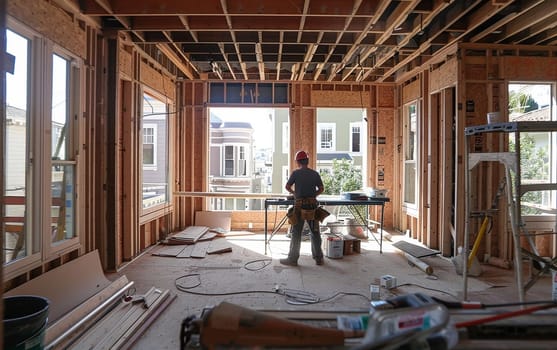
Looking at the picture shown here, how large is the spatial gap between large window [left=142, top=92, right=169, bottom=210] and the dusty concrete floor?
1.65 meters

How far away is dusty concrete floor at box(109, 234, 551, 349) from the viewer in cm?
372

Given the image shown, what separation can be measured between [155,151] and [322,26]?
5.98 m

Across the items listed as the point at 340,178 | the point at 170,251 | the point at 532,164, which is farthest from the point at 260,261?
the point at 340,178

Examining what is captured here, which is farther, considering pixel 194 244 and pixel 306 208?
pixel 194 244

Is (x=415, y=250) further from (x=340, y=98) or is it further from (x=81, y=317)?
(x=81, y=317)

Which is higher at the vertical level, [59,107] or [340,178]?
[59,107]

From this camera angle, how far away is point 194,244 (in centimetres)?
659

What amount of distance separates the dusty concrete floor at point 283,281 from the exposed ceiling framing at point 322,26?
351 cm

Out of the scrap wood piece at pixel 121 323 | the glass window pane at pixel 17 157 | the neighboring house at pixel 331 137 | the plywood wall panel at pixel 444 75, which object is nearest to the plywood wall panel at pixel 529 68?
the plywood wall panel at pixel 444 75

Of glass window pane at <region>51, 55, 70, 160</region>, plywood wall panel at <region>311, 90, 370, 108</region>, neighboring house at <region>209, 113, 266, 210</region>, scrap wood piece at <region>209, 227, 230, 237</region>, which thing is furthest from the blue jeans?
neighboring house at <region>209, 113, 266, 210</region>

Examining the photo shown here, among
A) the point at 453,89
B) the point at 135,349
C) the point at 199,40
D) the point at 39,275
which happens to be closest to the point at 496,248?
the point at 453,89

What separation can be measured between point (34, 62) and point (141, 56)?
2468 millimetres

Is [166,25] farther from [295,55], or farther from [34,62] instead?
[295,55]

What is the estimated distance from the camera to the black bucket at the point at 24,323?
7.43 ft
